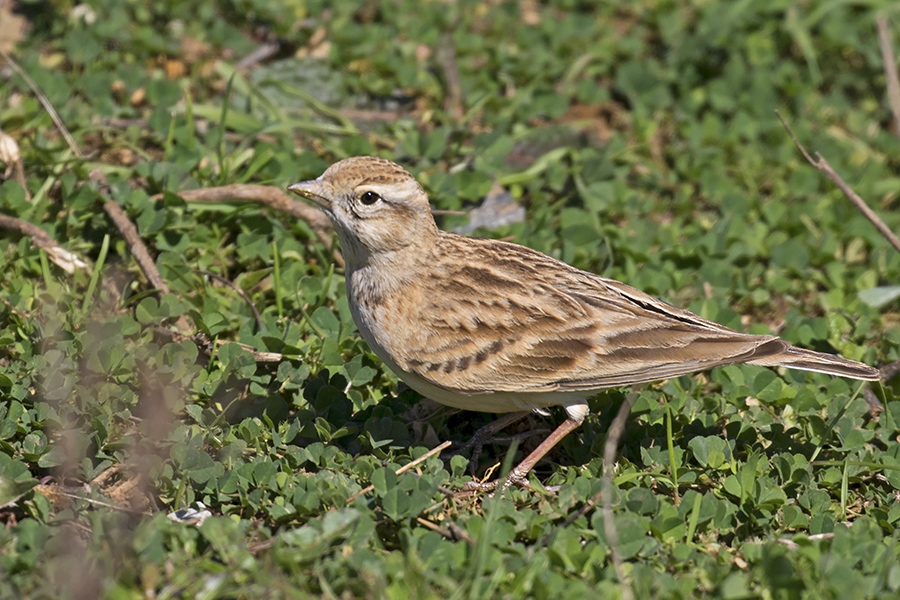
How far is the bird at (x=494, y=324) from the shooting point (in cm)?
538

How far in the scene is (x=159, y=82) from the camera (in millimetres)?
8156

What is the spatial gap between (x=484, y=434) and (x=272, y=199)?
2282mm

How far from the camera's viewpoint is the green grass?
4727 millimetres

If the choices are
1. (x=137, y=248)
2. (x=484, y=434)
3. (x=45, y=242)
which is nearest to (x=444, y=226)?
(x=484, y=434)

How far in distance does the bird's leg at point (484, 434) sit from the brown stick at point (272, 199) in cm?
167

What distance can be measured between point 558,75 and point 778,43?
7.25 feet

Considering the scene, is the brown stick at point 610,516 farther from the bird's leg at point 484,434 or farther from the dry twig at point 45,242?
the dry twig at point 45,242

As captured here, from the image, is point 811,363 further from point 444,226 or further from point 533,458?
point 444,226

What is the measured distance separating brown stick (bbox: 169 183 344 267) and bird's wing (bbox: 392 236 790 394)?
1.65m

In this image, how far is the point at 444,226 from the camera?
25.0 feet

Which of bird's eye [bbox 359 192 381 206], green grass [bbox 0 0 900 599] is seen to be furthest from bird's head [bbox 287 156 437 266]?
green grass [bbox 0 0 900 599]

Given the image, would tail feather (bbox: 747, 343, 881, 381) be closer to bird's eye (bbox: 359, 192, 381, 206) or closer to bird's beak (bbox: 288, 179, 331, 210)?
bird's eye (bbox: 359, 192, 381, 206)

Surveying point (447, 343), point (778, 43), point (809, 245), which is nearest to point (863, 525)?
point (447, 343)

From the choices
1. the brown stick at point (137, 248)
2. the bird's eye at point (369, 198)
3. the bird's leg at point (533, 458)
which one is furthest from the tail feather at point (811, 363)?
the brown stick at point (137, 248)
